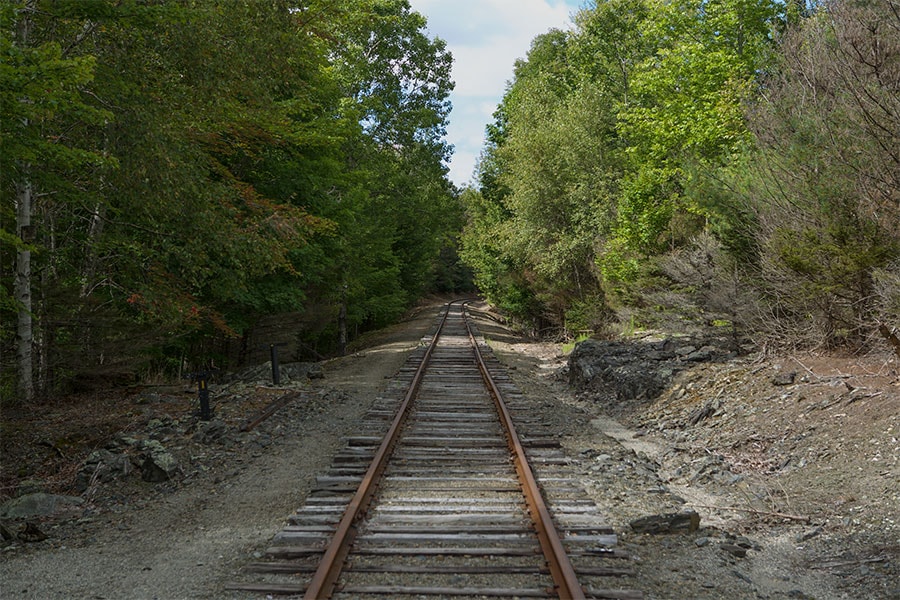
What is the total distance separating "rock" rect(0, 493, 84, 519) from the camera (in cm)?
680

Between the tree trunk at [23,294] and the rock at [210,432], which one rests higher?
the tree trunk at [23,294]

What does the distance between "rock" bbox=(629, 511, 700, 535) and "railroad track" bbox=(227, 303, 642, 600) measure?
363mm

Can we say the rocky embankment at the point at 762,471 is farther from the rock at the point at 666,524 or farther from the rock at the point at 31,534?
the rock at the point at 31,534

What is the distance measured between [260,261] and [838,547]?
8535 mm

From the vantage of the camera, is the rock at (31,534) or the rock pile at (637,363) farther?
the rock pile at (637,363)

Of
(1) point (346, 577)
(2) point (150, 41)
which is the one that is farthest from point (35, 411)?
(1) point (346, 577)

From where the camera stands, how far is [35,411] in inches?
430

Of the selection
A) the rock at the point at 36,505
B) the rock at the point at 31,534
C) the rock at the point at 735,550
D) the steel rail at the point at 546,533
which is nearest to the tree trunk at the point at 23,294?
the rock at the point at 36,505

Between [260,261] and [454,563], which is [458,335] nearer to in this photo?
[260,261]

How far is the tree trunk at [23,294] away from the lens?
Result: 33.0ft

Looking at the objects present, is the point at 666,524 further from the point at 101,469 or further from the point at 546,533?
the point at 101,469

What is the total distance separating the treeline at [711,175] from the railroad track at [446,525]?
16.4 feet

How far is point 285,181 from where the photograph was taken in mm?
16016

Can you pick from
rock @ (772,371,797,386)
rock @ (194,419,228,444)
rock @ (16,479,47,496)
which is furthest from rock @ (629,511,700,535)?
rock @ (16,479,47,496)
